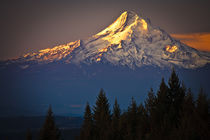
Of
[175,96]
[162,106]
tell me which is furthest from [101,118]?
[175,96]

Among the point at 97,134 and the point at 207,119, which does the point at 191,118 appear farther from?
the point at 97,134

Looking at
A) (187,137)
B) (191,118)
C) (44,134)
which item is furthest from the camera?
(44,134)

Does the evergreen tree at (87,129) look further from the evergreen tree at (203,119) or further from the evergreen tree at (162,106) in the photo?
the evergreen tree at (203,119)

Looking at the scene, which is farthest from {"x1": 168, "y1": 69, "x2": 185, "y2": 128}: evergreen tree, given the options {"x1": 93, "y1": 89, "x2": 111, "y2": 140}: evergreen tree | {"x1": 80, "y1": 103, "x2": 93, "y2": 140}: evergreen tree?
{"x1": 80, "y1": 103, "x2": 93, "y2": 140}: evergreen tree

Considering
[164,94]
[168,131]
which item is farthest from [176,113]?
[168,131]

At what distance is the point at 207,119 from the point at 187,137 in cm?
637

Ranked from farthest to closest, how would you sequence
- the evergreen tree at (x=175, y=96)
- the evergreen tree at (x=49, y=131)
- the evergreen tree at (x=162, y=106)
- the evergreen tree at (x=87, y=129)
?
the evergreen tree at (x=87, y=129), the evergreen tree at (x=175, y=96), the evergreen tree at (x=162, y=106), the evergreen tree at (x=49, y=131)

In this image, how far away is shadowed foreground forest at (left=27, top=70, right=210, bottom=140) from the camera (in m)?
32.8

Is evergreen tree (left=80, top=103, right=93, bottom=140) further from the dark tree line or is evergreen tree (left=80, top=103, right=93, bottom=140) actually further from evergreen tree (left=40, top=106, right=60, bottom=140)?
evergreen tree (left=40, top=106, right=60, bottom=140)

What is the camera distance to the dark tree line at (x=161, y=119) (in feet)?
103

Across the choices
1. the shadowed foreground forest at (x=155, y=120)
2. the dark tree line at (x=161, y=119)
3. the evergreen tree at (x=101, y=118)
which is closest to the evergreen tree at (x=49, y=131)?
the shadowed foreground forest at (x=155, y=120)

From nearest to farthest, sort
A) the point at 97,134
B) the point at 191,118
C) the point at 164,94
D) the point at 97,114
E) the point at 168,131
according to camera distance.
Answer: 1. the point at 191,118
2. the point at 168,131
3. the point at 164,94
4. the point at 97,134
5. the point at 97,114

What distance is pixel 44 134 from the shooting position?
41219 mm

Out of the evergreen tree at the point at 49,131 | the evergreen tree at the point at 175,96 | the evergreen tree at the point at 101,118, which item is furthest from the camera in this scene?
the evergreen tree at the point at 101,118
